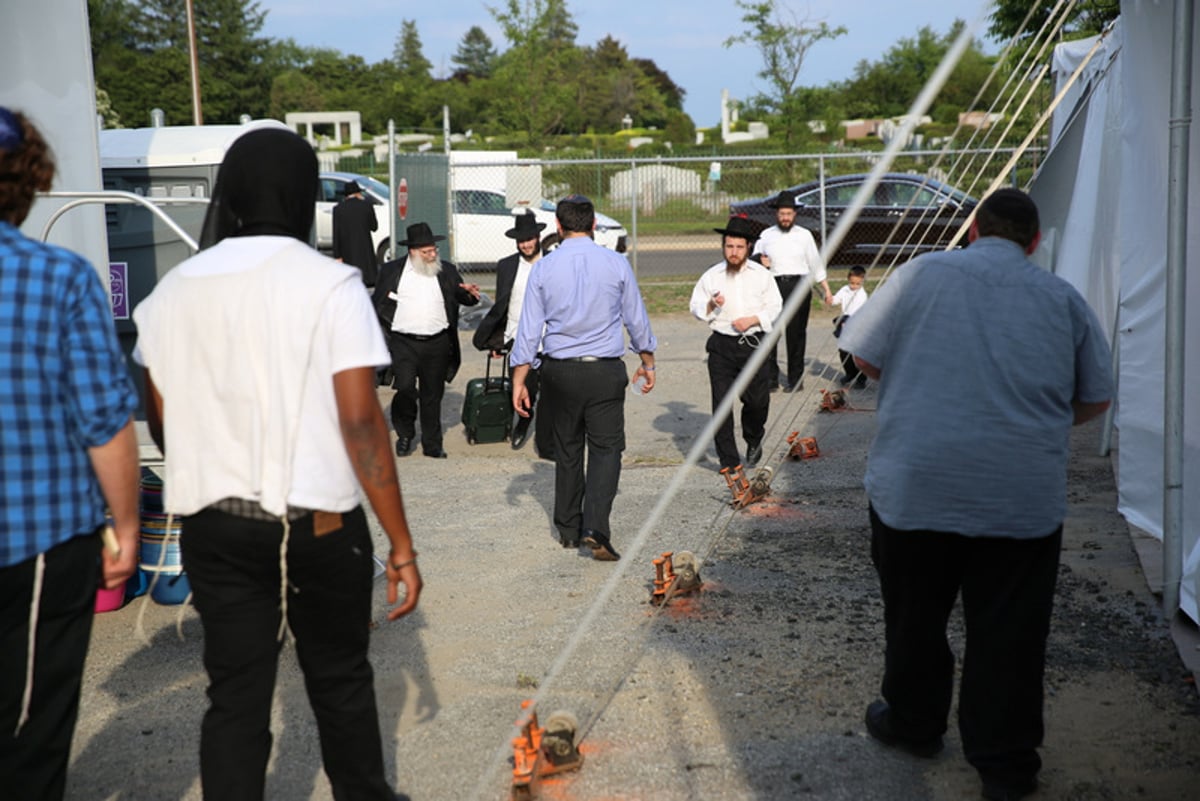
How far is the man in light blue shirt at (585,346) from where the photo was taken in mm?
6336

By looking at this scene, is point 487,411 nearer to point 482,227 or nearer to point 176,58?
point 482,227

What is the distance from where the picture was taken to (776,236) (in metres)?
12.3

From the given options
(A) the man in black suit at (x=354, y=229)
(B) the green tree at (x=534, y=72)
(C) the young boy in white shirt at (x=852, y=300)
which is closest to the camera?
(C) the young boy in white shirt at (x=852, y=300)

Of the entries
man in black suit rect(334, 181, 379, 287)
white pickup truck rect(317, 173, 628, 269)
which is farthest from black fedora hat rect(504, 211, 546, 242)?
white pickup truck rect(317, 173, 628, 269)

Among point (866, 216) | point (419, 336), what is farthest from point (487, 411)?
point (866, 216)

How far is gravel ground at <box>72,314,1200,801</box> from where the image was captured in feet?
12.8

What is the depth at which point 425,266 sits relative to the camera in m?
9.22

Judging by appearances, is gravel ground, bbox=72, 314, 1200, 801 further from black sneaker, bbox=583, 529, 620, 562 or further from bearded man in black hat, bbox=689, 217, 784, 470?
bearded man in black hat, bbox=689, 217, 784, 470

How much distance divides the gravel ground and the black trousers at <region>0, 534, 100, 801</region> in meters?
0.62

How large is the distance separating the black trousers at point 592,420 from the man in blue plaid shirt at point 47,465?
147 inches

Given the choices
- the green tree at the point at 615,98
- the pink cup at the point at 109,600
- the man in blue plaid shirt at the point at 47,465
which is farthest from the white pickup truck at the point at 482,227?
the green tree at the point at 615,98

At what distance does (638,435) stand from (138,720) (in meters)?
6.17

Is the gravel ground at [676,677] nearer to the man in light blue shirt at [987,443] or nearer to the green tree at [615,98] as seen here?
the man in light blue shirt at [987,443]

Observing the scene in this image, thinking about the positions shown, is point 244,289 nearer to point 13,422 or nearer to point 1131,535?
point 13,422
